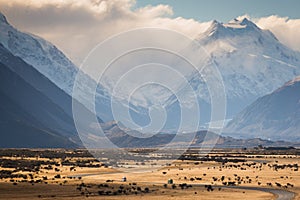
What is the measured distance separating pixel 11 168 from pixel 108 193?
50.3 m

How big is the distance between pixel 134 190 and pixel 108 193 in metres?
6.36

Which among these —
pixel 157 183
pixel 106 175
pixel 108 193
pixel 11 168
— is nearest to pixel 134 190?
pixel 108 193

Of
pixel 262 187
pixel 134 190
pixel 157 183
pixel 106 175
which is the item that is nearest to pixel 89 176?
pixel 106 175

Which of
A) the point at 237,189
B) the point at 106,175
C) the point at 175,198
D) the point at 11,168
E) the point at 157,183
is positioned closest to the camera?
the point at 175,198

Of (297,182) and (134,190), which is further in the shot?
(297,182)

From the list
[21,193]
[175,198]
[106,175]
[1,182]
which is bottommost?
[175,198]

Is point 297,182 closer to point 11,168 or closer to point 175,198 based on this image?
point 175,198

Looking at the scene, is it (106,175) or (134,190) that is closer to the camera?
(134,190)

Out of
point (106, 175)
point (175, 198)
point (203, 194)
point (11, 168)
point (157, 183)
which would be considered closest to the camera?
point (175, 198)

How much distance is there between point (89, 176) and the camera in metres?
111

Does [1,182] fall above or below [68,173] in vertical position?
below

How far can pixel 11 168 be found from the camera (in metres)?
123

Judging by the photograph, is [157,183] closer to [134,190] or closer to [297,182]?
[134,190]

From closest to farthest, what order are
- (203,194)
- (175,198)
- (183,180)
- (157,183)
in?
(175,198) → (203,194) → (157,183) → (183,180)
